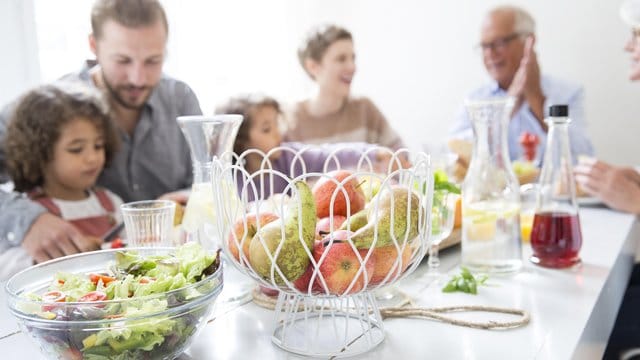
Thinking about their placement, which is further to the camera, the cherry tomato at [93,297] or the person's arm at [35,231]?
the person's arm at [35,231]

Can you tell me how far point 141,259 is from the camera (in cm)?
59

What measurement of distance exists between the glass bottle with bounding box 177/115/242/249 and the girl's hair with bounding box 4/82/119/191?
0.66 meters

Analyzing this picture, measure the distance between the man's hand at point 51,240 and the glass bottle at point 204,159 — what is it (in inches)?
17.7

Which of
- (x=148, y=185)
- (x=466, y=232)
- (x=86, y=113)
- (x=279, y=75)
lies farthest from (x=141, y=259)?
(x=279, y=75)

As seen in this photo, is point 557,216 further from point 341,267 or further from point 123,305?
point 123,305

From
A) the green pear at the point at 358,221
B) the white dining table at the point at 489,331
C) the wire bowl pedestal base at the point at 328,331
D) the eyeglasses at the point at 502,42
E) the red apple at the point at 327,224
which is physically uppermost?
the eyeglasses at the point at 502,42

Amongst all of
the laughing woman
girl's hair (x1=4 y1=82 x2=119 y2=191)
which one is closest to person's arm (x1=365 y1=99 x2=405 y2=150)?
the laughing woman

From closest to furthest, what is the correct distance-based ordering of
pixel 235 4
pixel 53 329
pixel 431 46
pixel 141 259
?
pixel 53 329 → pixel 141 259 → pixel 235 4 → pixel 431 46

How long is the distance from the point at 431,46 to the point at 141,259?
2.37 metres

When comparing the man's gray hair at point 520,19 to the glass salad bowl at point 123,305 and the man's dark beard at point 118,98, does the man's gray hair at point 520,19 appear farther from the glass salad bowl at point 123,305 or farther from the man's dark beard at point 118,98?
the glass salad bowl at point 123,305

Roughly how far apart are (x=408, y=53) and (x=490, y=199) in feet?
6.68

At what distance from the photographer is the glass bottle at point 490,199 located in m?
0.83

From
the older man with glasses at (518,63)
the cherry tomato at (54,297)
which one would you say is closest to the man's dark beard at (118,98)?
the cherry tomato at (54,297)

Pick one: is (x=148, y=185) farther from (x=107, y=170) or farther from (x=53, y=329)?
(x=53, y=329)
